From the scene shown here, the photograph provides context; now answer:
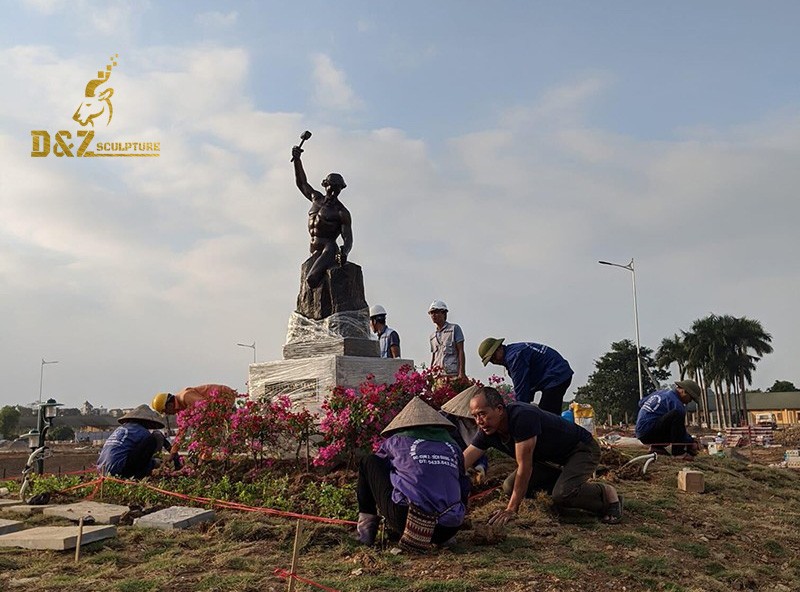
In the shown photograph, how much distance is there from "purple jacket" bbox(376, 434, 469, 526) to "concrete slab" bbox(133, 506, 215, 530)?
211 cm

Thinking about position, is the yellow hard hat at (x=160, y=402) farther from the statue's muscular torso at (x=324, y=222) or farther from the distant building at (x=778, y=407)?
the distant building at (x=778, y=407)

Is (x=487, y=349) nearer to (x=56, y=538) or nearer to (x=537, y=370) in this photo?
(x=537, y=370)

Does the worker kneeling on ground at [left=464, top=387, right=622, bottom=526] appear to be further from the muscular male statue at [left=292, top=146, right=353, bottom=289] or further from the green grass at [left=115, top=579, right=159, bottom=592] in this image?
the muscular male statue at [left=292, top=146, right=353, bottom=289]

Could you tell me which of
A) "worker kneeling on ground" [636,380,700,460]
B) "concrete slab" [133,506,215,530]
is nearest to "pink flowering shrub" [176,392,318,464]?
"concrete slab" [133,506,215,530]

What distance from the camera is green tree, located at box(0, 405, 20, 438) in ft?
223

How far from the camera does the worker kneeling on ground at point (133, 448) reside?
786 cm

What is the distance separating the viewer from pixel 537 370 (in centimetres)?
731

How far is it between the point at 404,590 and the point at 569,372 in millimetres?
3964

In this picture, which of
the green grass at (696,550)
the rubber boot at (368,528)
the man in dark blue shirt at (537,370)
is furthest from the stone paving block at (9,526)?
the green grass at (696,550)

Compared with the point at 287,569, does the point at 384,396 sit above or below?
above

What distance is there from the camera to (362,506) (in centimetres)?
496

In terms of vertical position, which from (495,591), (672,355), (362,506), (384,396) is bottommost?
(495,591)

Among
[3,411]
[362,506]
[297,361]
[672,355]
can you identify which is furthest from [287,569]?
[3,411]

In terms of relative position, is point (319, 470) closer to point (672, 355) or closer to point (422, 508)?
point (422, 508)
